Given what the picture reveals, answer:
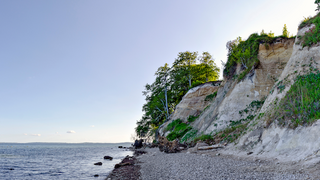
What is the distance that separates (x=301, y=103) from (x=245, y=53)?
11.3 meters

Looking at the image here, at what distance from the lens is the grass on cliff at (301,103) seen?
788cm

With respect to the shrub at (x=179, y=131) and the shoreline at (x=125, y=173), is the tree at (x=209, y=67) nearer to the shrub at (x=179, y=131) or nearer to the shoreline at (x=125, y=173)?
the shrub at (x=179, y=131)

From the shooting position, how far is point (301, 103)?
878cm

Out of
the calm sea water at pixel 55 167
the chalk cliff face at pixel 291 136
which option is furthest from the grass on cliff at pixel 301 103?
the calm sea water at pixel 55 167

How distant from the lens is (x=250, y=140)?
1098cm

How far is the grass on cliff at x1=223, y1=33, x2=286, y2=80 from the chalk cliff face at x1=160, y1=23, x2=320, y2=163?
Result: 0.52 meters

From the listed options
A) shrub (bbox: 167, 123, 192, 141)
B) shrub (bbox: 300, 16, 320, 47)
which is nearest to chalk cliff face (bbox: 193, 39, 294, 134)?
shrub (bbox: 300, 16, 320, 47)

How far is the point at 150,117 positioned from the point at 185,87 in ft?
42.0

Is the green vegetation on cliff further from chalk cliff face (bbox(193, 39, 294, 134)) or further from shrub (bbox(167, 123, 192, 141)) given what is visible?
chalk cliff face (bbox(193, 39, 294, 134))

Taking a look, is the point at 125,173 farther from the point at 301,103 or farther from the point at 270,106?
the point at 301,103

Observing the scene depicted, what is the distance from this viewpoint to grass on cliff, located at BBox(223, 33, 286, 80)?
18.1m

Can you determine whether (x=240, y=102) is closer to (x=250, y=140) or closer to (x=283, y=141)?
(x=250, y=140)

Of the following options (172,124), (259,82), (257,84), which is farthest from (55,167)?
(259,82)

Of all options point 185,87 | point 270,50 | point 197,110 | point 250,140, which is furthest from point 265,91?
point 185,87
